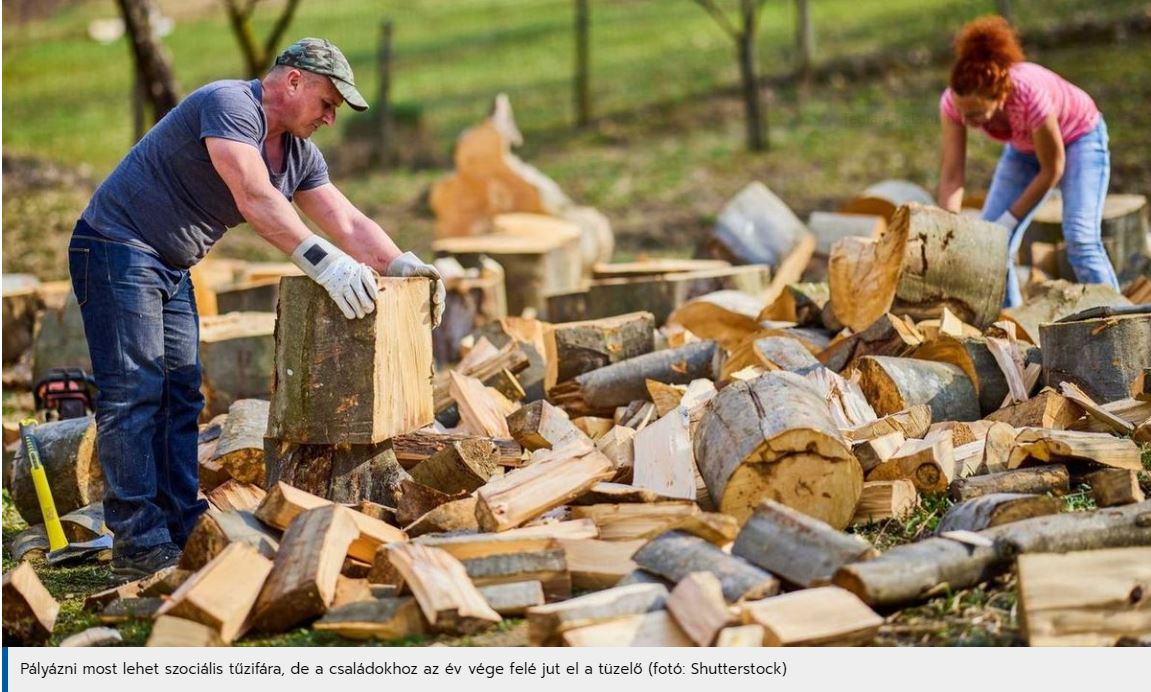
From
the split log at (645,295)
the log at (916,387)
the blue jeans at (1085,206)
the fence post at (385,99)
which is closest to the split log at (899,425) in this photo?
the log at (916,387)

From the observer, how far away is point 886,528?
12.6 feet

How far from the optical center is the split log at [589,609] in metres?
3.14

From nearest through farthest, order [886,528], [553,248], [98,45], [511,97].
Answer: [886,528], [553,248], [511,97], [98,45]

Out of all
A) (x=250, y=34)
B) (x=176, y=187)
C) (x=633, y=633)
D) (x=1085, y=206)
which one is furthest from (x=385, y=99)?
(x=633, y=633)

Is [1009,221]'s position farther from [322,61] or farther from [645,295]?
[322,61]

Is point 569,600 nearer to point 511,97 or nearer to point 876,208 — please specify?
point 876,208

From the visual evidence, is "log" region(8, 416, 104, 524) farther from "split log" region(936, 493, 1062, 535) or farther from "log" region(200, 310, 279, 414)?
"split log" region(936, 493, 1062, 535)

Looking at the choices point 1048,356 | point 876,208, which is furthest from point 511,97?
point 1048,356

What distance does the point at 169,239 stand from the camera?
398 centimetres

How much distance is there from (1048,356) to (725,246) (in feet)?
12.3

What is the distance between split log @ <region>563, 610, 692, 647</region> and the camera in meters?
3.11

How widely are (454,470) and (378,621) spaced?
0.95 m

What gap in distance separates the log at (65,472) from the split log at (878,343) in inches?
115

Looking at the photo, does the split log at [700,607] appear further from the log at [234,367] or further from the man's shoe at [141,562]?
the log at [234,367]
